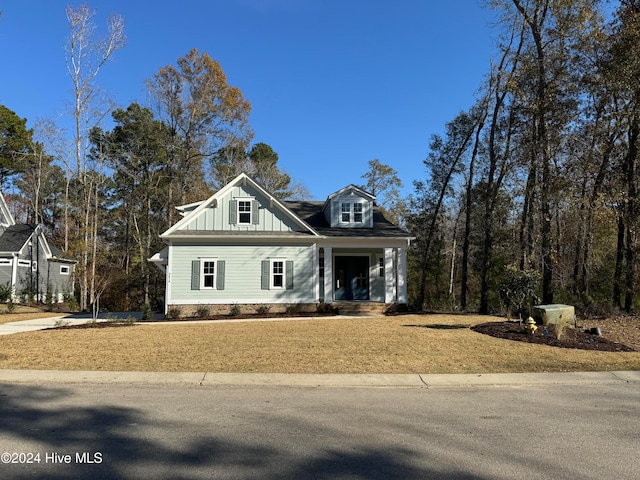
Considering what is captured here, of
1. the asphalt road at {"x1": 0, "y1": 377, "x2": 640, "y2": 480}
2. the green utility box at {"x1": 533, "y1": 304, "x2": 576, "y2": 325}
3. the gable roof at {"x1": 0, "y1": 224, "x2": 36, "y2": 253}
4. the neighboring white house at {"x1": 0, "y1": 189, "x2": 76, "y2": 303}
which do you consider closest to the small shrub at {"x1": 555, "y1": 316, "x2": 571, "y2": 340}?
the green utility box at {"x1": 533, "y1": 304, "x2": 576, "y2": 325}

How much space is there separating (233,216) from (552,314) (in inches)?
544

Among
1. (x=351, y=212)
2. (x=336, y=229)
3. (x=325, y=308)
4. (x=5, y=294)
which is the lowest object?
(x=325, y=308)

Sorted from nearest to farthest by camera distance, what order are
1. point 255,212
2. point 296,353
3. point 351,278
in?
point 296,353 < point 255,212 < point 351,278

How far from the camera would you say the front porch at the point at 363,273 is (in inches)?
834

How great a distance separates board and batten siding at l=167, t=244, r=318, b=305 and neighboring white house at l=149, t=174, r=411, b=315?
4 cm

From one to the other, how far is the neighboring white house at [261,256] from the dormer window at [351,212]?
665 mm

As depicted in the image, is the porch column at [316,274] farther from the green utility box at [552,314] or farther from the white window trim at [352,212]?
the green utility box at [552,314]

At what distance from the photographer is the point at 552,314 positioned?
12492mm

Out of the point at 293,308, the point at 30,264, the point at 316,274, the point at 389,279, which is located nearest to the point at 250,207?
the point at 316,274

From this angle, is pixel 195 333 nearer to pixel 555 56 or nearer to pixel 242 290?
pixel 242 290

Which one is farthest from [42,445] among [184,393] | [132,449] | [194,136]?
[194,136]

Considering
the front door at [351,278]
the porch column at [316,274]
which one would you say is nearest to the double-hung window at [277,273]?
the porch column at [316,274]

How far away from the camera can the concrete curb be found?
7586 millimetres

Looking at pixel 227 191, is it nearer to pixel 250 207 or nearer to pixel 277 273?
pixel 250 207
